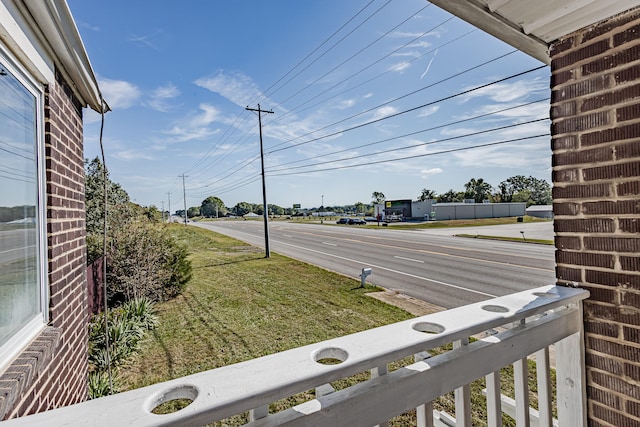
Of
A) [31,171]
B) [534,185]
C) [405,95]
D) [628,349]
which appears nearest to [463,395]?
[628,349]

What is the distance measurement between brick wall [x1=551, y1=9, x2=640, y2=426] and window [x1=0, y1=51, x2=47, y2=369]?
268cm

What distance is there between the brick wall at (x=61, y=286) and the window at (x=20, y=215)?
0.07 meters

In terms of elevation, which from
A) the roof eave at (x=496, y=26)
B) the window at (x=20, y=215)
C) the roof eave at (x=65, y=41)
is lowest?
the window at (x=20, y=215)

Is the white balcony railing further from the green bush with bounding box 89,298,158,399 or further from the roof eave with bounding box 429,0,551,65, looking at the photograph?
the green bush with bounding box 89,298,158,399

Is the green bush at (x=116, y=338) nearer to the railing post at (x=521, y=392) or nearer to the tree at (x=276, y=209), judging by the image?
the railing post at (x=521, y=392)

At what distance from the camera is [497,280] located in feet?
29.9

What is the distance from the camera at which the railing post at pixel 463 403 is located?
1.04 meters

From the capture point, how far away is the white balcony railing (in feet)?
2.04

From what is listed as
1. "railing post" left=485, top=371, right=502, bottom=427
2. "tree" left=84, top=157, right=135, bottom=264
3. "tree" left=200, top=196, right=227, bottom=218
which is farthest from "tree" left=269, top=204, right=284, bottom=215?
"railing post" left=485, top=371, right=502, bottom=427

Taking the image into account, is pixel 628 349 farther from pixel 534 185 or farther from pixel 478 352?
pixel 534 185

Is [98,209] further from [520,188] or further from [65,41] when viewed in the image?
[520,188]

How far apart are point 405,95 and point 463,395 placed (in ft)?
46.4

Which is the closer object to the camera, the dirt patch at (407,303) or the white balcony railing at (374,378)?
the white balcony railing at (374,378)

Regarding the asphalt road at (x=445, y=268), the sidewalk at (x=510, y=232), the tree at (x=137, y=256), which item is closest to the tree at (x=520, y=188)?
the sidewalk at (x=510, y=232)
